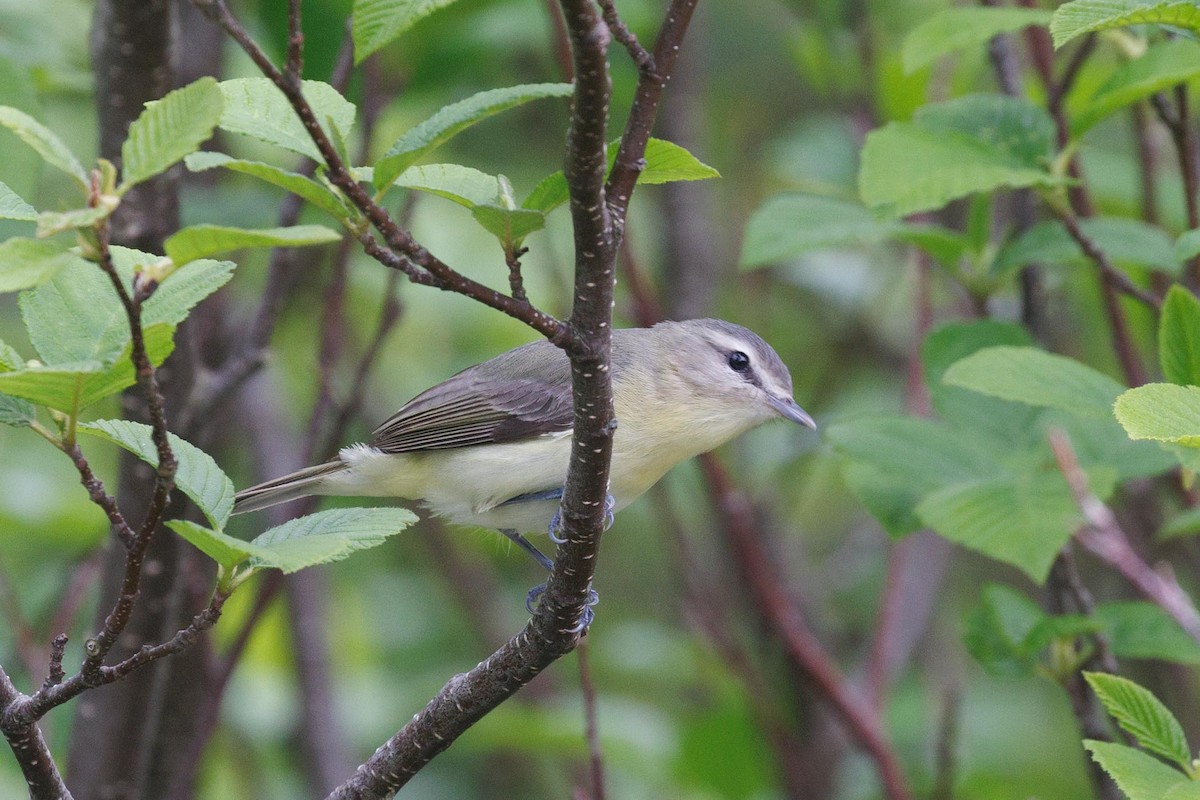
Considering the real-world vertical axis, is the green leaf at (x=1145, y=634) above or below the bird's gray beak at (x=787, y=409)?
below

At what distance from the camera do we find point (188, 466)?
2.00 m

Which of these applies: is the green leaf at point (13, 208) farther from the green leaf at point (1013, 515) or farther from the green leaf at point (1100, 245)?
the green leaf at point (1100, 245)

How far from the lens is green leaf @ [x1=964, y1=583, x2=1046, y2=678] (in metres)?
3.29

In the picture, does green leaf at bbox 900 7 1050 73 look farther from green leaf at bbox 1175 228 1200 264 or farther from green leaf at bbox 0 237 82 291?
green leaf at bbox 0 237 82 291

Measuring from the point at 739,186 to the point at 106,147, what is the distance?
4.75 m

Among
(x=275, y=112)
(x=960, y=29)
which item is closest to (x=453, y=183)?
(x=275, y=112)

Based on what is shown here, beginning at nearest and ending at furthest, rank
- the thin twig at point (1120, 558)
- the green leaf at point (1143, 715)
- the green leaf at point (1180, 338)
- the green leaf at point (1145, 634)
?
the green leaf at point (1143, 715), the thin twig at point (1120, 558), the green leaf at point (1180, 338), the green leaf at point (1145, 634)

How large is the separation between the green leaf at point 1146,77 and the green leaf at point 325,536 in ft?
6.48

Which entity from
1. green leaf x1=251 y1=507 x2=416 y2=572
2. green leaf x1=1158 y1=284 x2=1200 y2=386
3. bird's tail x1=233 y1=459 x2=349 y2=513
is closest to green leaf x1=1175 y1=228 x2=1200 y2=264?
green leaf x1=1158 y1=284 x2=1200 y2=386

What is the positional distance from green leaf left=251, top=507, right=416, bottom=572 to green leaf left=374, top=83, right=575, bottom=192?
1.62 ft

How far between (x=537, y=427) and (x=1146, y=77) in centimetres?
188

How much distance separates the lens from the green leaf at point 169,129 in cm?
151

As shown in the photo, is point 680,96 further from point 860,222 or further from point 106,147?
point 106,147

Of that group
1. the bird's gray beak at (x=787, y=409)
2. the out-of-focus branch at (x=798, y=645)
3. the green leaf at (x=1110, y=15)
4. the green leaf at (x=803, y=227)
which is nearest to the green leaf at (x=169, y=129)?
the green leaf at (x=1110, y=15)
